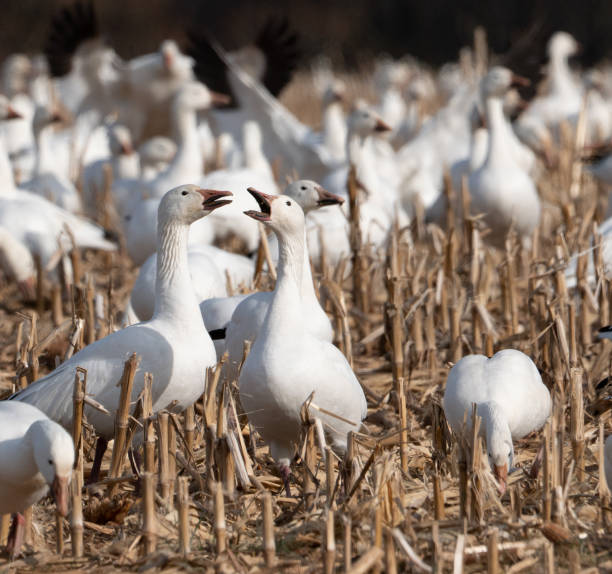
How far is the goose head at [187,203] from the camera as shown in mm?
4438

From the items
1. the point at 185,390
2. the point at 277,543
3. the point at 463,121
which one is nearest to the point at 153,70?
the point at 463,121

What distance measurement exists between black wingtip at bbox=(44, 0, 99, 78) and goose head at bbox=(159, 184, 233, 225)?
7.28 meters

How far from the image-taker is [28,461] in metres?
3.28

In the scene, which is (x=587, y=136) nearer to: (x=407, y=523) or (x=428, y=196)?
(x=428, y=196)

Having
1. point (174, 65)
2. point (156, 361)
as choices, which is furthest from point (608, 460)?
point (174, 65)

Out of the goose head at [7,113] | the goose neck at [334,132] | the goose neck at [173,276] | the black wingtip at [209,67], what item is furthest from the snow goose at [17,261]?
the goose neck at [334,132]

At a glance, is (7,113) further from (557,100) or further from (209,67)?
(557,100)

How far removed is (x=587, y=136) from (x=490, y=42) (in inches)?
483

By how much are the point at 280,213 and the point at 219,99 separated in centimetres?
588

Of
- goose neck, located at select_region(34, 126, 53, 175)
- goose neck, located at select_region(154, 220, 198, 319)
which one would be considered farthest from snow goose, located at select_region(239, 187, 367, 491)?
goose neck, located at select_region(34, 126, 53, 175)

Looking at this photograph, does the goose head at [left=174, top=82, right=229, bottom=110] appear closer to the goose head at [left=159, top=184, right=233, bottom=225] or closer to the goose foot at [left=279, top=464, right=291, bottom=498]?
the goose head at [left=159, top=184, right=233, bottom=225]

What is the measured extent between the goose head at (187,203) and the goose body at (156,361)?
6 cm

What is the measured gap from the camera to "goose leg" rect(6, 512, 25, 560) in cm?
350

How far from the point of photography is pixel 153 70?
1122cm
